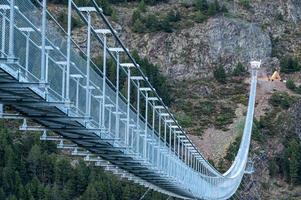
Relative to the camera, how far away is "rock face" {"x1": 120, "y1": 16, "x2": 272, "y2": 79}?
106 meters

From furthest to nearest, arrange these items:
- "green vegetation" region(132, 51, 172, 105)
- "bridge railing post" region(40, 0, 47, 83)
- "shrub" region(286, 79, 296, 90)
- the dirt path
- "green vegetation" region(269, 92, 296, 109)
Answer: "shrub" region(286, 79, 296, 90)
"green vegetation" region(132, 51, 172, 105)
"green vegetation" region(269, 92, 296, 109)
the dirt path
"bridge railing post" region(40, 0, 47, 83)

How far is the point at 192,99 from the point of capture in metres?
103

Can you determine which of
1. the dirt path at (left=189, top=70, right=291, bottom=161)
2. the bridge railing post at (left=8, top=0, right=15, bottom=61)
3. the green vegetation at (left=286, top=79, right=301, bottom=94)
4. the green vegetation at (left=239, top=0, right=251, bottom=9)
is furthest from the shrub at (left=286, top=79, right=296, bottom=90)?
the bridge railing post at (left=8, top=0, right=15, bottom=61)

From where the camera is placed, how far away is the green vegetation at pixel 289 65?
109062 mm

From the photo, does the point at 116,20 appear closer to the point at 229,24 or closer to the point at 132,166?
the point at 229,24

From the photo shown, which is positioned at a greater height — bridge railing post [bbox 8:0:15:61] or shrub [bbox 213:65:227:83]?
bridge railing post [bbox 8:0:15:61]

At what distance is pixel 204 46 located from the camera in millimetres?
108125

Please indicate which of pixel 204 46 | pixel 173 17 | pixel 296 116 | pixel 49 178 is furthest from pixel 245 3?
pixel 49 178

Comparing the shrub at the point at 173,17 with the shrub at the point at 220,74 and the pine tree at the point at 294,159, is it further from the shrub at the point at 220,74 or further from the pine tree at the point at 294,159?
the pine tree at the point at 294,159

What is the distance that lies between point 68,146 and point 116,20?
88015 millimetres

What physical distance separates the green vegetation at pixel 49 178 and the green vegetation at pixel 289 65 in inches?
1445

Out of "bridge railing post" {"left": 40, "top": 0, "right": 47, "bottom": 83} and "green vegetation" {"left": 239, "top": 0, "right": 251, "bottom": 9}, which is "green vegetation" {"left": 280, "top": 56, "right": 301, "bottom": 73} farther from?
"bridge railing post" {"left": 40, "top": 0, "right": 47, "bottom": 83}

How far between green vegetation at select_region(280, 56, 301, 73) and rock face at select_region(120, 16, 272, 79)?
2.06 metres

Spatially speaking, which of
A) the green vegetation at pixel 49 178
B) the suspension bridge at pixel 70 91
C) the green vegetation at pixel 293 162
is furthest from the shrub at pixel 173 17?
the suspension bridge at pixel 70 91
